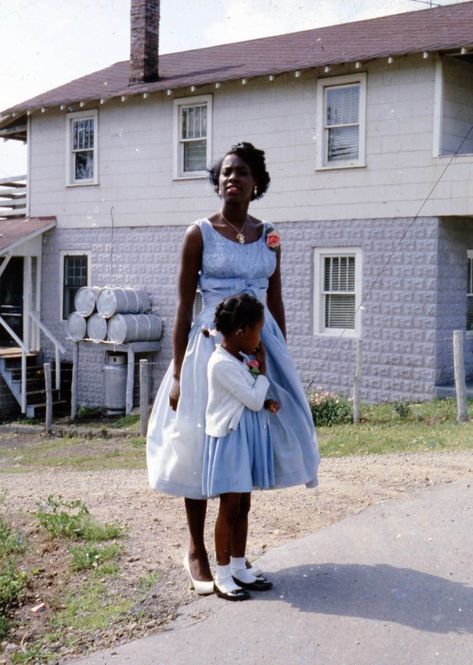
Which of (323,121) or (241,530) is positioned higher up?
(323,121)

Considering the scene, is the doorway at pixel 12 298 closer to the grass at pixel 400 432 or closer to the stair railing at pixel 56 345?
the stair railing at pixel 56 345

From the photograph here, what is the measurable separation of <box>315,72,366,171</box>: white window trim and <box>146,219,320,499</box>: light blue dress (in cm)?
1182

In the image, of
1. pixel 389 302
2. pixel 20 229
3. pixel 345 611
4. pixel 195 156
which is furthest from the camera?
pixel 20 229

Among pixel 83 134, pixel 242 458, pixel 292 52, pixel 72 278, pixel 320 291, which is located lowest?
pixel 242 458

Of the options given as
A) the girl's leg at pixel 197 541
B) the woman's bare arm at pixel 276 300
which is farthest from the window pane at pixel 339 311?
the girl's leg at pixel 197 541

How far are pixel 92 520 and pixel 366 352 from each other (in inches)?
402

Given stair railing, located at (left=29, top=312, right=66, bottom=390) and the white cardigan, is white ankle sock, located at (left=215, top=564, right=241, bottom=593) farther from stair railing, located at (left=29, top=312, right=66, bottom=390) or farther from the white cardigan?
stair railing, located at (left=29, top=312, right=66, bottom=390)

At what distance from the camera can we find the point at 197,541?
16.0 ft

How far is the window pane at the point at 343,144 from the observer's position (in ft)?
54.1

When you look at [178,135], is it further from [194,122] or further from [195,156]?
[195,156]

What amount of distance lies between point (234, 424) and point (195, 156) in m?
15.0

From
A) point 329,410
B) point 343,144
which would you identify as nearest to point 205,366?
point 329,410

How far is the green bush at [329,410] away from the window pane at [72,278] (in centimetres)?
804

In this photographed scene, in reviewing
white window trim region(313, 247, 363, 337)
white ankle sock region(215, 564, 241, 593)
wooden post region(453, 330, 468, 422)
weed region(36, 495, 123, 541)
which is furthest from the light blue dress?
white window trim region(313, 247, 363, 337)
